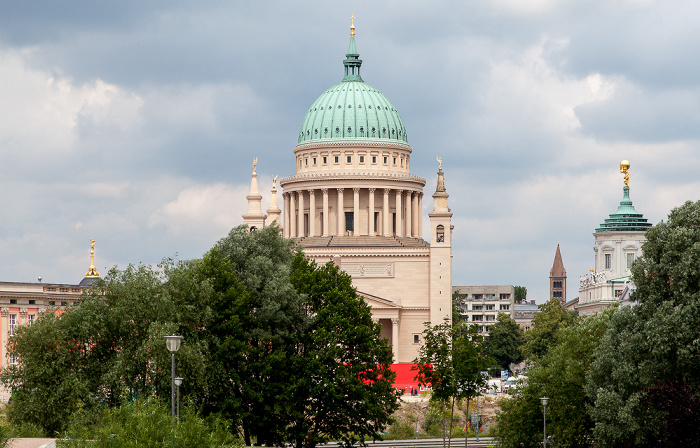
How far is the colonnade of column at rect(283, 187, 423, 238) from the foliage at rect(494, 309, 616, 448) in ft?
262

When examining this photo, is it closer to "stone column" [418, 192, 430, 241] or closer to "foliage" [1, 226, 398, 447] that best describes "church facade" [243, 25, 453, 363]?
"stone column" [418, 192, 430, 241]

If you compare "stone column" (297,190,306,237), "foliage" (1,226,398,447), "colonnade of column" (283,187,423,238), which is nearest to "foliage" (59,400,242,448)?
"foliage" (1,226,398,447)

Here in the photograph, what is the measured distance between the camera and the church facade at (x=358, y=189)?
14862 cm

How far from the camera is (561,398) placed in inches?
2810

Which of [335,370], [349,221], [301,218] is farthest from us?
[301,218]

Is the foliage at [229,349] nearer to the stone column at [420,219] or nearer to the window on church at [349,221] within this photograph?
the window on church at [349,221]

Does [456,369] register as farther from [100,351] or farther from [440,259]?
[440,259]

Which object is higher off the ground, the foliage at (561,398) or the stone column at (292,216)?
the stone column at (292,216)

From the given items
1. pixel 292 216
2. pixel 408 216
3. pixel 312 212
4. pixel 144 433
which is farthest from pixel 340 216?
pixel 144 433

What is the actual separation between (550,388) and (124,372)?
81.0 feet

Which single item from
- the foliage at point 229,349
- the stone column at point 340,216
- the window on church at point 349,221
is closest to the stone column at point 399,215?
the window on church at point 349,221

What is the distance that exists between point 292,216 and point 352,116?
585 inches

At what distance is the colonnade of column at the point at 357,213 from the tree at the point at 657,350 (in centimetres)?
9615

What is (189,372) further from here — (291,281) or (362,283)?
(362,283)
